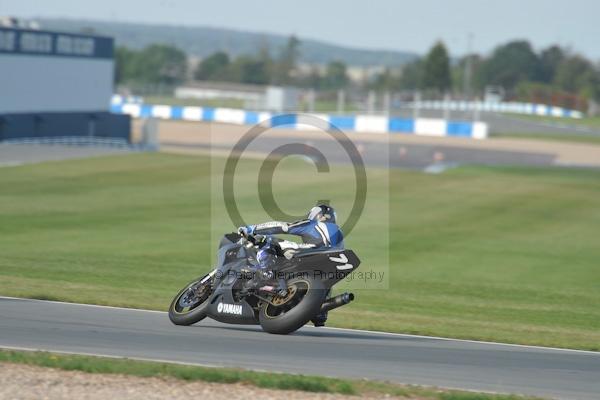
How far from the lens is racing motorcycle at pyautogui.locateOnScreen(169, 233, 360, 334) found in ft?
38.9

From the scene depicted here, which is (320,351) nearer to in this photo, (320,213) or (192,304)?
(320,213)

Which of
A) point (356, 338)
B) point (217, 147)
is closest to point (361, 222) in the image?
point (356, 338)

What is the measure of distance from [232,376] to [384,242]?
54.1ft

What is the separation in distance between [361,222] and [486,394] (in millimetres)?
19934

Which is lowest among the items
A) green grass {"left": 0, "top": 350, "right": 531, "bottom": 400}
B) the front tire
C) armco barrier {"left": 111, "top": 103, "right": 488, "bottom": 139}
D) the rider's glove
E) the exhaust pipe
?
green grass {"left": 0, "top": 350, "right": 531, "bottom": 400}

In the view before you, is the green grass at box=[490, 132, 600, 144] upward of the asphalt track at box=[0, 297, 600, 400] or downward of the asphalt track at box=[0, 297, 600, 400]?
upward

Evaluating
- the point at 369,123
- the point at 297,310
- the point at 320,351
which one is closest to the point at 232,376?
the point at 320,351

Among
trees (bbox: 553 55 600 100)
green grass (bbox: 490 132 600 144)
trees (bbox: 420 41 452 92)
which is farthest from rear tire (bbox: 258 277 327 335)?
trees (bbox: 553 55 600 100)

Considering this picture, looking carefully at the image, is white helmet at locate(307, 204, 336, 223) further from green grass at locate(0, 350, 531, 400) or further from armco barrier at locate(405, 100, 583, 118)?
armco barrier at locate(405, 100, 583, 118)

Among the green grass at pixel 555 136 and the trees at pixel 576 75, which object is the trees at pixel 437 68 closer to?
the trees at pixel 576 75

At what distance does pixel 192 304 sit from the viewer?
12.7 metres

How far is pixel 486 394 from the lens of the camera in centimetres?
982

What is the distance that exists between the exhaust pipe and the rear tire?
0.14 m

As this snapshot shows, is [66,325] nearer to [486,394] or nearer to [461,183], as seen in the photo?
[486,394]
